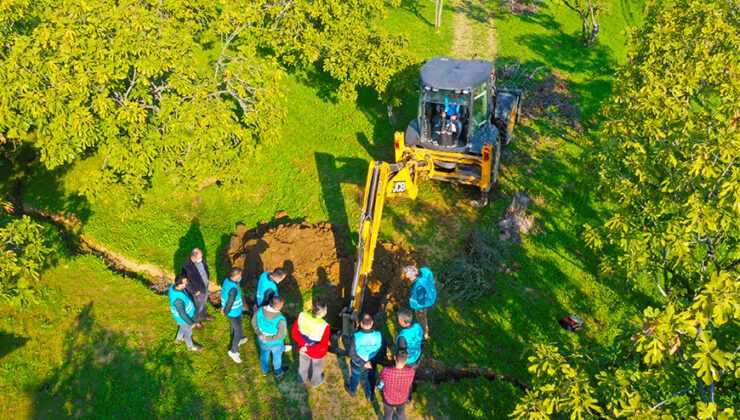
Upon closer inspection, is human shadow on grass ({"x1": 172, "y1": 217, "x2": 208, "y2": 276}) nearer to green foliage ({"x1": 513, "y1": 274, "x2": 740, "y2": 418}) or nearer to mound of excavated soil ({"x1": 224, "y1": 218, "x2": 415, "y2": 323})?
mound of excavated soil ({"x1": 224, "y1": 218, "x2": 415, "y2": 323})

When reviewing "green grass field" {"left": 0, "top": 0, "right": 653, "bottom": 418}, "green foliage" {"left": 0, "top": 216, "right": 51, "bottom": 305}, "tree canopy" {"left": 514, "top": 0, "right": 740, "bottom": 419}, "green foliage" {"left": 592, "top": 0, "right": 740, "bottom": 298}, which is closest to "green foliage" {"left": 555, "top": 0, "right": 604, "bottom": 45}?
"green grass field" {"left": 0, "top": 0, "right": 653, "bottom": 418}

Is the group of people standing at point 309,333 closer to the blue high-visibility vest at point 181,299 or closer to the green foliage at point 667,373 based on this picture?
the blue high-visibility vest at point 181,299

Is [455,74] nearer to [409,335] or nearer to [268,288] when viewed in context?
[268,288]

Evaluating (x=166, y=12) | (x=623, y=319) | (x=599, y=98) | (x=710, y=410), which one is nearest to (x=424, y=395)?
(x=623, y=319)

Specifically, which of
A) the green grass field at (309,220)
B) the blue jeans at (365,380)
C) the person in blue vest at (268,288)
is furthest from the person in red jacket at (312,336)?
the person in blue vest at (268,288)

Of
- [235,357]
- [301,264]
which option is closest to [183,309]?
Result: [235,357]
